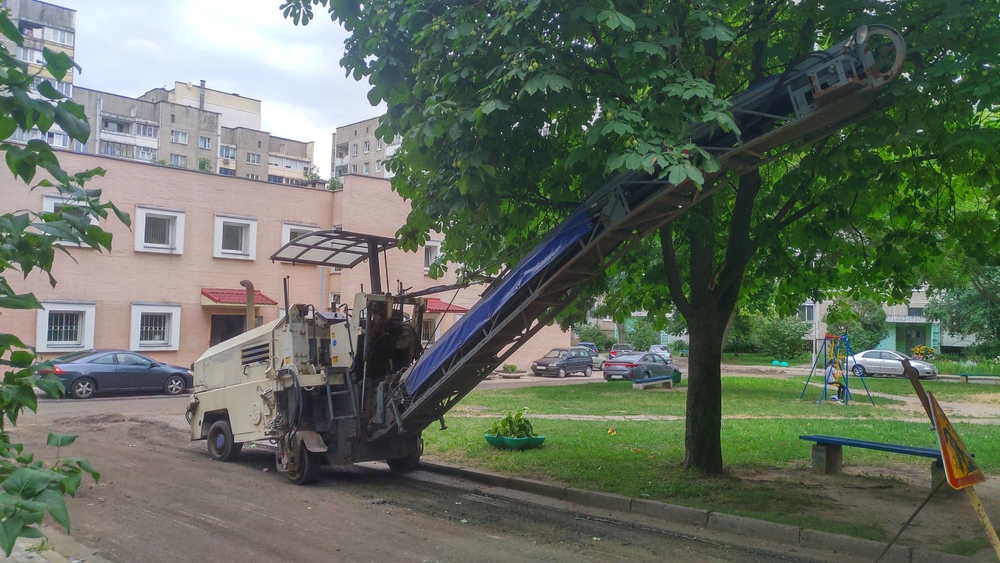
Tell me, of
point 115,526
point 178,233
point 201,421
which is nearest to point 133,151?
point 178,233

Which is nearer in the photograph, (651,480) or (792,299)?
(651,480)

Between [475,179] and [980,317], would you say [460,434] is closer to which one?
[475,179]

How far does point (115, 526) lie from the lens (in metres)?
8.05

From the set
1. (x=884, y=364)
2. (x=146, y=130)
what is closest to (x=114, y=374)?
(x=884, y=364)

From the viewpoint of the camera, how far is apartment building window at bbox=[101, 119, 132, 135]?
7081 centimetres

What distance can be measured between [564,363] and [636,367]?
5.16 m

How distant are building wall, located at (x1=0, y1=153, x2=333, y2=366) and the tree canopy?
1985cm

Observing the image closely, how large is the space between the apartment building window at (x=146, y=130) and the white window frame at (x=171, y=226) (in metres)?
49.0

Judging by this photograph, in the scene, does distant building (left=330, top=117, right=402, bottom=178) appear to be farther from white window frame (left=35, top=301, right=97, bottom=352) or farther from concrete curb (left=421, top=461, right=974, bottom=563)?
concrete curb (left=421, top=461, right=974, bottom=563)

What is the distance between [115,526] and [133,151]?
233ft

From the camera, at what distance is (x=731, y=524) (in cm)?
823

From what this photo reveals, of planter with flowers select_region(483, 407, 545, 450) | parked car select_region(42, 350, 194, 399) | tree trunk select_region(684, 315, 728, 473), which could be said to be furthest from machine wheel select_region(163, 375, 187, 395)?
tree trunk select_region(684, 315, 728, 473)

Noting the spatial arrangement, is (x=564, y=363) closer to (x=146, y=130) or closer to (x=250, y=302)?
(x=250, y=302)

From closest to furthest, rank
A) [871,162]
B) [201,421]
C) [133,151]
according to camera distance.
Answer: [871,162]
[201,421]
[133,151]
